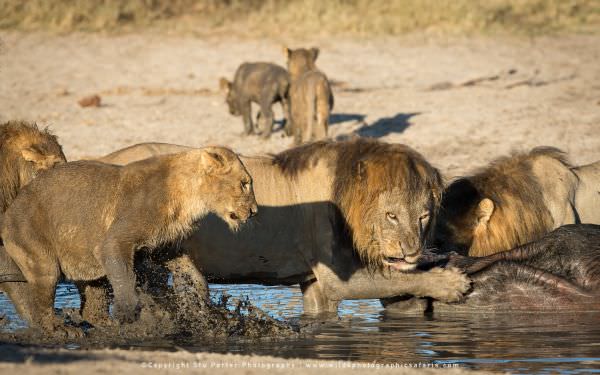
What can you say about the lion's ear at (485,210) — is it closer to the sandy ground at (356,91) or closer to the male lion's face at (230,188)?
the male lion's face at (230,188)

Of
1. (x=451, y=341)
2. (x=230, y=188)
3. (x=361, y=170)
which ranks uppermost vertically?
(x=361, y=170)

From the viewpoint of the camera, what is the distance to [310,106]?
17312 millimetres

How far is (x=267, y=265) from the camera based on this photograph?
8.52m

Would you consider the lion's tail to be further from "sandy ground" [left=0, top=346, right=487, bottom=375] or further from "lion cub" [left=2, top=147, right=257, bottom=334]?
"sandy ground" [left=0, top=346, right=487, bottom=375]

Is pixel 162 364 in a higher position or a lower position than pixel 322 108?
lower

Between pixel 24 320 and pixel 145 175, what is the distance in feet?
4.50

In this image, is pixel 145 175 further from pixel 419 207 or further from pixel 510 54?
pixel 510 54

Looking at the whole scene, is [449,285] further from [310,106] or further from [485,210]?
[310,106]

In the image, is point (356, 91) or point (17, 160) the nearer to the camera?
point (17, 160)

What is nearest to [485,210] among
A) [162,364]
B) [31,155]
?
[31,155]

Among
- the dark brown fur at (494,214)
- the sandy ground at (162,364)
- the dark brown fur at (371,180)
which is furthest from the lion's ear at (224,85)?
the sandy ground at (162,364)

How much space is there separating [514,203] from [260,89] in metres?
9.96

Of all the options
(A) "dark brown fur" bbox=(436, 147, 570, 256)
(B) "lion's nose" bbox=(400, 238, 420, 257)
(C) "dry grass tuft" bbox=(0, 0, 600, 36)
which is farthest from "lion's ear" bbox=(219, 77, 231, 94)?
(B) "lion's nose" bbox=(400, 238, 420, 257)

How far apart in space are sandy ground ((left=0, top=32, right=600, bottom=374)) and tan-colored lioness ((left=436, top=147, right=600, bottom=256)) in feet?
13.0
